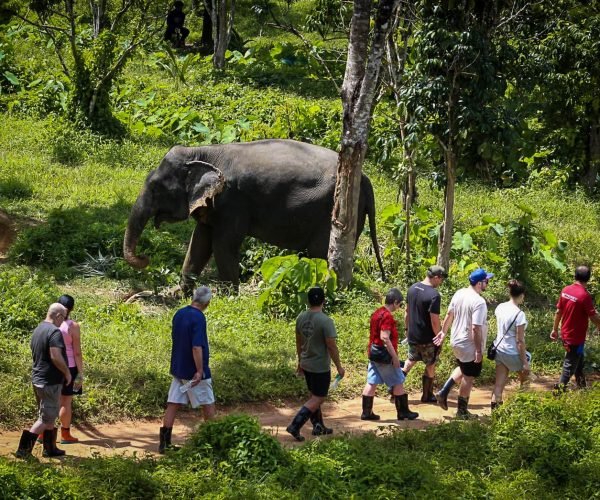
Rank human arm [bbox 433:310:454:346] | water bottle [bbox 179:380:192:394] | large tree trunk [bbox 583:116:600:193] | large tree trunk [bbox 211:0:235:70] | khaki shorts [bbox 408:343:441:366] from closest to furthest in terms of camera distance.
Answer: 1. water bottle [bbox 179:380:192:394]
2. human arm [bbox 433:310:454:346]
3. khaki shorts [bbox 408:343:441:366]
4. large tree trunk [bbox 583:116:600:193]
5. large tree trunk [bbox 211:0:235:70]

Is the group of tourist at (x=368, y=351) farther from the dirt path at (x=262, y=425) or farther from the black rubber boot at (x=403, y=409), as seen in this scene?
the dirt path at (x=262, y=425)

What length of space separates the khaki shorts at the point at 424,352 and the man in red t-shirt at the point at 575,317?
1.45 m

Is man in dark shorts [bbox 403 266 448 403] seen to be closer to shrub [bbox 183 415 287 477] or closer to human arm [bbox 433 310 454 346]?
human arm [bbox 433 310 454 346]

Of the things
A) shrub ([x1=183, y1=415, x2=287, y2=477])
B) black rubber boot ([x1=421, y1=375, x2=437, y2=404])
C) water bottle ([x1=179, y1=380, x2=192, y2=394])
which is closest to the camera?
shrub ([x1=183, y1=415, x2=287, y2=477])

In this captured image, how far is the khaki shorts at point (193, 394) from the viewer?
9.34 metres

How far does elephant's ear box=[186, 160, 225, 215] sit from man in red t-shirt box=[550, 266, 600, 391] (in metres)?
4.83

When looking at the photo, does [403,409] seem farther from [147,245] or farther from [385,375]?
[147,245]

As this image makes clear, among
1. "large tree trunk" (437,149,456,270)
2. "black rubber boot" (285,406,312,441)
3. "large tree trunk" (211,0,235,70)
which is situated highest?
"large tree trunk" (211,0,235,70)

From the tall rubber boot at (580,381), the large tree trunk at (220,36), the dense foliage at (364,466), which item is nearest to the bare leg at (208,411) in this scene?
the dense foliage at (364,466)

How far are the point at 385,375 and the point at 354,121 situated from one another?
4158 mm

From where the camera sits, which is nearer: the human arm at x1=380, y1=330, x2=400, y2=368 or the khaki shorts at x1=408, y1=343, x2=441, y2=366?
the human arm at x1=380, y1=330, x2=400, y2=368

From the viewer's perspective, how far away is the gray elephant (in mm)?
14031

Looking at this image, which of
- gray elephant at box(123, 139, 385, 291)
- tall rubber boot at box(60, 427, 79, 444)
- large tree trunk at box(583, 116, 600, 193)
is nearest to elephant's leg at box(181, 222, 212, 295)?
gray elephant at box(123, 139, 385, 291)

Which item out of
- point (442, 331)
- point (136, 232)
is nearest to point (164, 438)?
point (442, 331)
